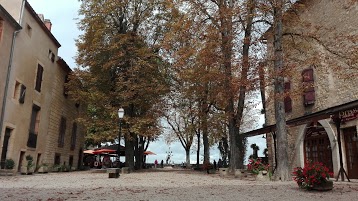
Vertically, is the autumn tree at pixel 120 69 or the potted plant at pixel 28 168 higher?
the autumn tree at pixel 120 69

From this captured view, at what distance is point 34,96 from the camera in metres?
21.2

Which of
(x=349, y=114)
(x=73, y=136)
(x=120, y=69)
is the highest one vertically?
(x=120, y=69)

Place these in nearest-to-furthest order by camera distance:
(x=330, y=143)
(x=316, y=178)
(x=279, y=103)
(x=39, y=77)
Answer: (x=316, y=178) → (x=279, y=103) → (x=330, y=143) → (x=39, y=77)

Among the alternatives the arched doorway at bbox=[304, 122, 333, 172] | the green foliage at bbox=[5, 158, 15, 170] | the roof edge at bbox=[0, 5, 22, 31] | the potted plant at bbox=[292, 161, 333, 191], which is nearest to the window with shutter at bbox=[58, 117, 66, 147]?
the green foliage at bbox=[5, 158, 15, 170]

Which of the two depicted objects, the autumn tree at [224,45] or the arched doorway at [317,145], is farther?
the arched doorway at [317,145]

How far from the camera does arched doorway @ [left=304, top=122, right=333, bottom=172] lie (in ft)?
56.6

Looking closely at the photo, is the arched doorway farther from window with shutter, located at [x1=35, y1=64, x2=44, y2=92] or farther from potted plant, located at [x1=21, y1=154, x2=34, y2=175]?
window with shutter, located at [x1=35, y1=64, x2=44, y2=92]

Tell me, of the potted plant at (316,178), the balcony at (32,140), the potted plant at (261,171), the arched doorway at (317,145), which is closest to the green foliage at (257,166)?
the potted plant at (261,171)

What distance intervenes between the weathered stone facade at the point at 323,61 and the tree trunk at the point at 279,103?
0.42m

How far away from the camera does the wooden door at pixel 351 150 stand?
15344 millimetres

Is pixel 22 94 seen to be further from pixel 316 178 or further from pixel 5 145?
pixel 316 178

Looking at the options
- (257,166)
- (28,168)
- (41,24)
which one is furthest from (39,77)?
(257,166)

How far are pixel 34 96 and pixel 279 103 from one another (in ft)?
50.9

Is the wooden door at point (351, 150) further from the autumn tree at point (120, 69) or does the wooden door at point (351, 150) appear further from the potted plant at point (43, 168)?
the potted plant at point (43, 168)
